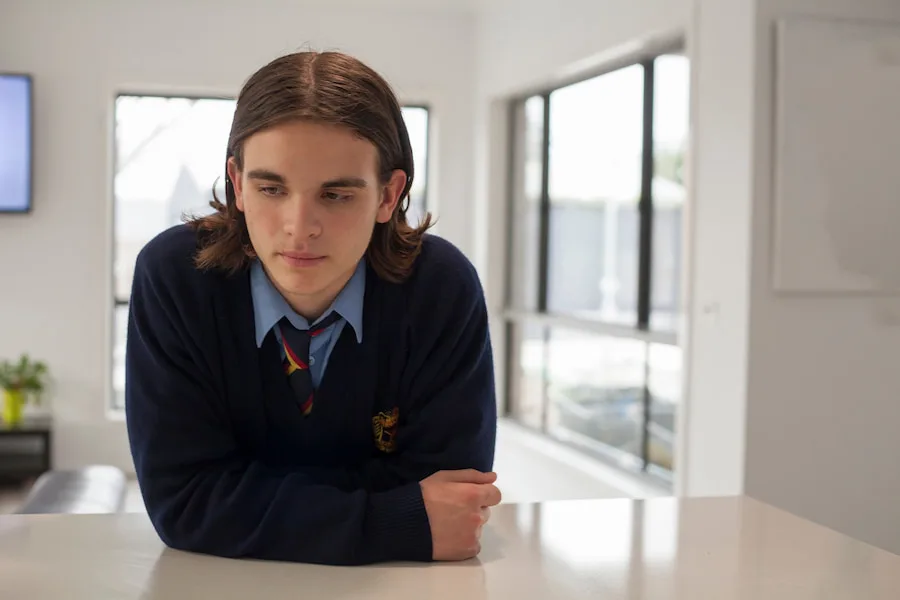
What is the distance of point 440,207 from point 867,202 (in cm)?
304

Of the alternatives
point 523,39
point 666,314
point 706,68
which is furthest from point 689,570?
point 523,39

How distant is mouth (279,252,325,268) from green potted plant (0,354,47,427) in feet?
14.8

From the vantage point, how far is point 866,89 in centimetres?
313

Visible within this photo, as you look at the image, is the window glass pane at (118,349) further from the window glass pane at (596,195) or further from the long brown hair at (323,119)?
the long brown hair at (323,119)

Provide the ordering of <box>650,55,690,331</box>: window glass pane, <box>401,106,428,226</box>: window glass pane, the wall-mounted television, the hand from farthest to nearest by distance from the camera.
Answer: <box>401,106,428,226</box>: window glass pane < the wall-mounted television < <box>650,55,690,331</box>: window glass pane < the hand

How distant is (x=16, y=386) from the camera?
517cm

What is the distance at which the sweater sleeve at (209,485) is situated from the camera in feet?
3.62

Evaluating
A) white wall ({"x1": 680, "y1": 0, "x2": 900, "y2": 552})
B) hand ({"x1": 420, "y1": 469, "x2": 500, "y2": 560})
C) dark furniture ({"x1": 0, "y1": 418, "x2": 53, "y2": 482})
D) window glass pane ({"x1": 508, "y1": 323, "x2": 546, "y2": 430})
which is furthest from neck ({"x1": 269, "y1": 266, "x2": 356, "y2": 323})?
dark furniture ({"x1": 0, "y1": 418, "x2": 53, "y2": 482})

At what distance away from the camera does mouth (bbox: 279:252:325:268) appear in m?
1.16

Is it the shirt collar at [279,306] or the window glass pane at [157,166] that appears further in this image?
the window glass pane at [157,166]

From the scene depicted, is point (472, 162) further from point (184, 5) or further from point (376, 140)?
point (376, 140)

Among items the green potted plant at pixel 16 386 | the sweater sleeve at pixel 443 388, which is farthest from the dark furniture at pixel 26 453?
the sweater sleeve at pixel 443 388

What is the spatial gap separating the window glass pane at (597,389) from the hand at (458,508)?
9.98ft

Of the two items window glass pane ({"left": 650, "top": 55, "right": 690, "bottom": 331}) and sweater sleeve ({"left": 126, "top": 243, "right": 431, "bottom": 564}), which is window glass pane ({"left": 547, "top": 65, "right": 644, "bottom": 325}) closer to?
window glass pane ({"left": 650, "top": 55, "right": 690, "bottom": 331})
